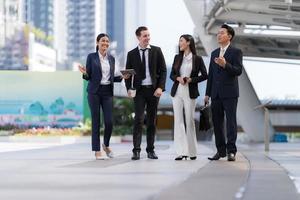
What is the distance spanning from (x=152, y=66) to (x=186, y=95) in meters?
0.65

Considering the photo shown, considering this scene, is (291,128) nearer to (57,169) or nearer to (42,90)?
(42,90)

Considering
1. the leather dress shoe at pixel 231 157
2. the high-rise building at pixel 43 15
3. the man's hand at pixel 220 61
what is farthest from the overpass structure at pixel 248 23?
the high-rise building at pixel 43 15

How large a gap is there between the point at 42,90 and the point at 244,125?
36.8ft

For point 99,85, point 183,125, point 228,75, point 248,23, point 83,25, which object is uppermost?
point 83,25

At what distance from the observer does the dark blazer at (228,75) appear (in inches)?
354

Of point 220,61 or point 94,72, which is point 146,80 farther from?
point 220,61

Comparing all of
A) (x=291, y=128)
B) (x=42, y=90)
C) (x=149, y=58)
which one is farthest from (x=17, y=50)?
(x=149, y=58)

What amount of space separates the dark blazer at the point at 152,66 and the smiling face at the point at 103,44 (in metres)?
0.49

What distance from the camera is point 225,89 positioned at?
356 inches

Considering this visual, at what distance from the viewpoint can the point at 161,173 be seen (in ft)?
22.7

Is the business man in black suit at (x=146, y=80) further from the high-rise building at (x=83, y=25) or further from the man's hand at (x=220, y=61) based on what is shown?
the high-rise building at (x=83, y=25)

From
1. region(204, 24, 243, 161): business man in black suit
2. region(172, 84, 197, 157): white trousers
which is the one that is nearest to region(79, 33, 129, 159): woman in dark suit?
region(172, 84, 197, 157): white trousers

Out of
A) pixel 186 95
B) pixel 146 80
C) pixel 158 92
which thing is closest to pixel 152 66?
pixel 146 80

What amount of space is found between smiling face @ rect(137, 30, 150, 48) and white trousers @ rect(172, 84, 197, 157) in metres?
0.81
